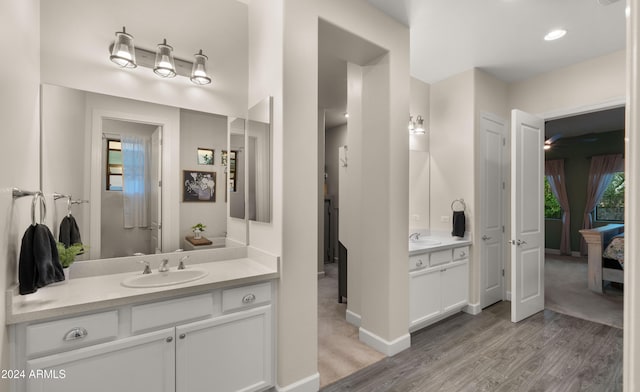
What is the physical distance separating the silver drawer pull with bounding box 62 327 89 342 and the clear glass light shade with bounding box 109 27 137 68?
1.52m

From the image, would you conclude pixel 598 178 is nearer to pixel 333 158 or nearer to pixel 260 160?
pixel 333 158

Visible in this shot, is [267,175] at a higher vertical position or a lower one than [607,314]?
higher

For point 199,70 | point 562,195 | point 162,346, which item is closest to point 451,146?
point 199,70

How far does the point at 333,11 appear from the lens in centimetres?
219

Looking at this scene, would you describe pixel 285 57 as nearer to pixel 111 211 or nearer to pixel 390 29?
pixel 390 29

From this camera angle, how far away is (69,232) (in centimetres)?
174

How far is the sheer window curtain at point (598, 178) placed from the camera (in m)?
6.63

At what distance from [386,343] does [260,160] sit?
6.09ft

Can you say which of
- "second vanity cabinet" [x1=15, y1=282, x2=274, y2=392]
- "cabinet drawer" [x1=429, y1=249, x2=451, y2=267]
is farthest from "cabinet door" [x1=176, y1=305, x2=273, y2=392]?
"cabinet drawer" [x1=429, y1=249, x2=451, y2=267]

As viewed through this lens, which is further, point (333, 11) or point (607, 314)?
point (607, 314)

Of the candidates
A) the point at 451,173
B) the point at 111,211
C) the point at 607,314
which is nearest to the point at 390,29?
the point at 451,173

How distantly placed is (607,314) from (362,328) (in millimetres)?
2982

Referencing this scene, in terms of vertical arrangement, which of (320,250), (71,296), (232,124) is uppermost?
(232,124)

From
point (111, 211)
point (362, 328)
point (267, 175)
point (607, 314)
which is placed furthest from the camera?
point (607, 314)
